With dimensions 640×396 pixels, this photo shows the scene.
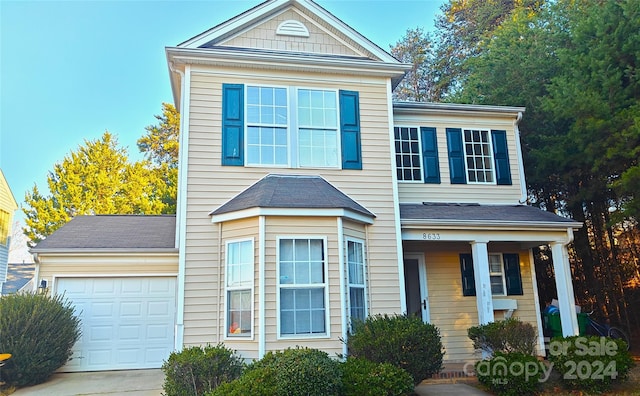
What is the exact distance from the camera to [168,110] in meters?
27.6

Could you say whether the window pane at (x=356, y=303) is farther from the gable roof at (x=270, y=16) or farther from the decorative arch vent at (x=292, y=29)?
the decorative arch vent at (x=292, y=29)

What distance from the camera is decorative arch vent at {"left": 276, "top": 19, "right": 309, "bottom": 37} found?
9.04m

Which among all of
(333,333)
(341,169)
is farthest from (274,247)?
(341,169)

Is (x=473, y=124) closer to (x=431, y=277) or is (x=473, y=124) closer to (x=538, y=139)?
(x=538, y=139)

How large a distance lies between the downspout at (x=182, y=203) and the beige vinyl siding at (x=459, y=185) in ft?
15.5

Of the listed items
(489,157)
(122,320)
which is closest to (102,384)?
(122,320)

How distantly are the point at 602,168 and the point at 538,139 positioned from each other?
2.15 meters

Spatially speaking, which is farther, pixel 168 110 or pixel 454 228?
pixel 168 110

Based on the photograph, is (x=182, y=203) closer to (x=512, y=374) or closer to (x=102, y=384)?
(x=102, y=384)

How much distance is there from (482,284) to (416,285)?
2.41 m

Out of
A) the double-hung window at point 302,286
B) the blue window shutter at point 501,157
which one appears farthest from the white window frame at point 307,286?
the blue window shutter at point 501,157

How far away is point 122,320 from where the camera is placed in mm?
8969

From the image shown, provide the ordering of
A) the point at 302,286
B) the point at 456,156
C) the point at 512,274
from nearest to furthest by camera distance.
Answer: the point at 302,286, the point at 512,274, the point at 456,156

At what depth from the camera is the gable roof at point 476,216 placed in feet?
28.8
